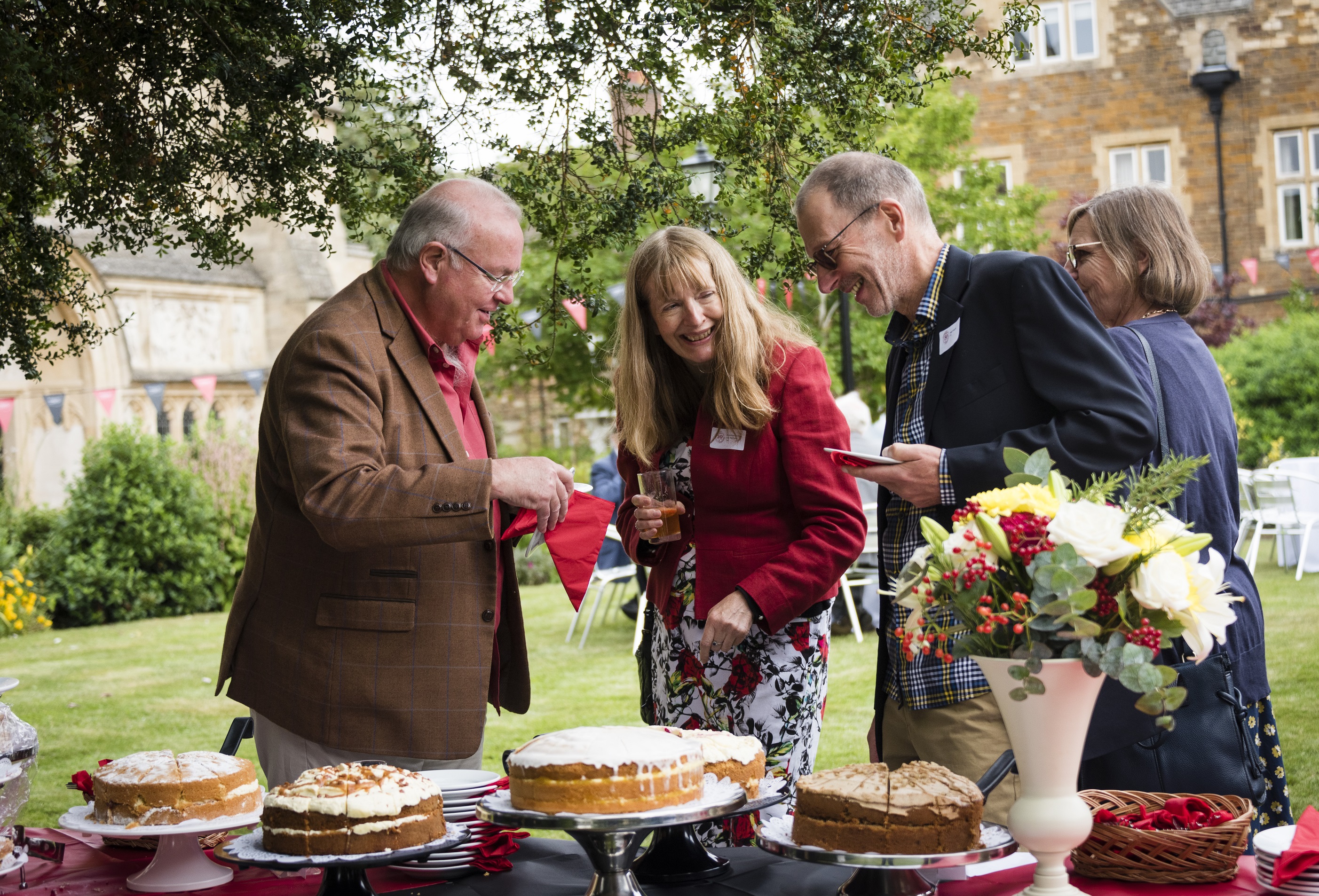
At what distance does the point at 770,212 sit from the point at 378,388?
1601 millimetres

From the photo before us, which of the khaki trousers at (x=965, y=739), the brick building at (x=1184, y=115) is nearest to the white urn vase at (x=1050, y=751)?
the khaki trousers at (x=965, y=739)

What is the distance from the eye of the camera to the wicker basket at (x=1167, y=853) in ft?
5.99

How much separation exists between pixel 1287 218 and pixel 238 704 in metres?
19.9

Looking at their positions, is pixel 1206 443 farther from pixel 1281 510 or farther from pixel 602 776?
pixel 1281 510

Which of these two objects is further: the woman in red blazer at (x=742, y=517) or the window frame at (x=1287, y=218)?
the window frame at (x=1287, y=218)

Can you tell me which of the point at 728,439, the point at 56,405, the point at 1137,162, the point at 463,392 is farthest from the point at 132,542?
the point at 1137,162

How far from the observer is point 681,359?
3.13 meters

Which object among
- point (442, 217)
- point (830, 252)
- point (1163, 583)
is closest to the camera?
point (1163, 583)

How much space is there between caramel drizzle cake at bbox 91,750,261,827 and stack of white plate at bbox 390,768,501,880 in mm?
321

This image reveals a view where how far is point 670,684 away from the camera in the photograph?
9.55 feet

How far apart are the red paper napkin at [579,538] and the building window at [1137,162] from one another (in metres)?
21.2

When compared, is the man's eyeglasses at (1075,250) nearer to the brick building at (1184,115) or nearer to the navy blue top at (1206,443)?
the navy blue top at (1206,443)

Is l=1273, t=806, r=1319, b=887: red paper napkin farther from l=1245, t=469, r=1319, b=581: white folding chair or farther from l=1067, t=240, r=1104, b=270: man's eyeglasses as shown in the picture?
l=1245, t=469, r=1319, b=581: white folding chair

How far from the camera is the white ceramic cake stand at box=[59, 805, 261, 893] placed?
2037 mm
